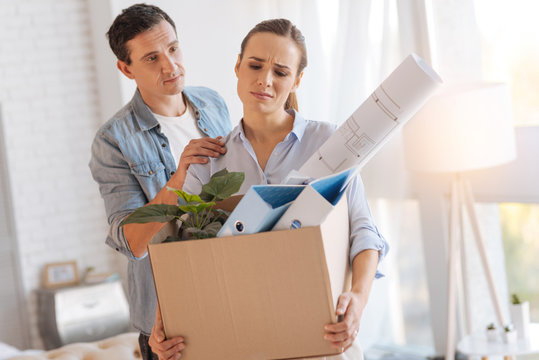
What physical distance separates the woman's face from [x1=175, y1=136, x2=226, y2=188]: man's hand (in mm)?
118

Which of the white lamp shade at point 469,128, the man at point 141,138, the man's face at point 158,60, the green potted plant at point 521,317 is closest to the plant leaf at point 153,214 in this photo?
the man at point 141,138

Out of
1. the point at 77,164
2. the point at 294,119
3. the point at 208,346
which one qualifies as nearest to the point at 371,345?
the point at 77,164

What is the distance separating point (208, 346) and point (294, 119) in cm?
64

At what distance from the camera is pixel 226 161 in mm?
1629

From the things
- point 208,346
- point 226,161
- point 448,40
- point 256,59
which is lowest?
point 208,346

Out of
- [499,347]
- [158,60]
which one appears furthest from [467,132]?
[158,60]

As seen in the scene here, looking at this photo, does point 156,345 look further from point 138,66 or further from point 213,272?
point 138,66

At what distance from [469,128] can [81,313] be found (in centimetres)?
306

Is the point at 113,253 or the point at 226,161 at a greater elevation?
the point at 226,161

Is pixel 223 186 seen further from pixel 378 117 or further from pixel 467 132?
pixel 467 132

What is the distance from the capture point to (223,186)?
1.31 metres

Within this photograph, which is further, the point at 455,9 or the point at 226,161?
the point at 455,9

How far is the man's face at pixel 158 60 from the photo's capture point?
2025 millimetres

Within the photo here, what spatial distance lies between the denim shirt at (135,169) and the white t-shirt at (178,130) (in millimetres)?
41
